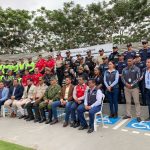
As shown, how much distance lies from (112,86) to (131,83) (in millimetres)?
631

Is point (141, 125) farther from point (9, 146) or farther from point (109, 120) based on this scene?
point (9, 146)

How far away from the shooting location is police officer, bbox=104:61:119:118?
364 inches

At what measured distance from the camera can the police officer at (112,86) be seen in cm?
925

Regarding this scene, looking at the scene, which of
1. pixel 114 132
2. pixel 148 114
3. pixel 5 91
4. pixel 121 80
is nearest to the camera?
pixel 114 132

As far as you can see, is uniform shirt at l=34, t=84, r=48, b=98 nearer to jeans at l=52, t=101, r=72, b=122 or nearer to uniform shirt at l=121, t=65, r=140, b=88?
jeans at l=52, t=101, r=72, b=122

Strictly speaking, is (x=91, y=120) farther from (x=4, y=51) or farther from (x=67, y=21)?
(x=4, y=51)

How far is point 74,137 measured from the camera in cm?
788

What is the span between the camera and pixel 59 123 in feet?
31.0

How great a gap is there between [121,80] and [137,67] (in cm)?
82

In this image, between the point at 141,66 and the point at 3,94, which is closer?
the point at 141,66

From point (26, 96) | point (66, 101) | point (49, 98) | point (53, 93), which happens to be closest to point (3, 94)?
point (26, 96)

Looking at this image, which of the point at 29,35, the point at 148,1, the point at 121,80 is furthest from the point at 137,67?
the point at 29,35

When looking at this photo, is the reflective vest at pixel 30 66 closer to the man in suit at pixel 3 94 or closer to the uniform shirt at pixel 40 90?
the man in suit at pixel 3 94

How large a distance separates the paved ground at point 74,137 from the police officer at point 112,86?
552 mm
